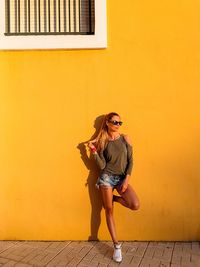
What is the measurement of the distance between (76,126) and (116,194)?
1.13 m

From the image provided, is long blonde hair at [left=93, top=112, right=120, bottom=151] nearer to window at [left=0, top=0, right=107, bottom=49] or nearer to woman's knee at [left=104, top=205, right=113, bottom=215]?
woman's knee at [left=104, top=205, right=113, bottom=215]

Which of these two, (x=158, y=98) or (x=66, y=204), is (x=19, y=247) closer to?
(x=66, y=204)

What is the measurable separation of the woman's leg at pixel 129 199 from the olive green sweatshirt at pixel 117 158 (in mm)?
251

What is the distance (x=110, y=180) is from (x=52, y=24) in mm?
2425

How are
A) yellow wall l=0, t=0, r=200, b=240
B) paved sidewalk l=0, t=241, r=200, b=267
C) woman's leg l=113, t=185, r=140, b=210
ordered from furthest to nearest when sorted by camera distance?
1. yellow wall l=0, t=0, r=200, b=240
2. woman's leg l=113, t=185, r=140, b=210
3. paved sidewalk l=0, t=241, r=200, b=267

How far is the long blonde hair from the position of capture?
19.5 feet

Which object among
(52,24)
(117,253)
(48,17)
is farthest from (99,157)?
(48,17)

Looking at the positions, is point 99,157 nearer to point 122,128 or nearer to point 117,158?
point 117,158

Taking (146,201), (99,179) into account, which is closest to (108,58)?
(99,179)

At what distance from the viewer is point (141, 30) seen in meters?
6.21

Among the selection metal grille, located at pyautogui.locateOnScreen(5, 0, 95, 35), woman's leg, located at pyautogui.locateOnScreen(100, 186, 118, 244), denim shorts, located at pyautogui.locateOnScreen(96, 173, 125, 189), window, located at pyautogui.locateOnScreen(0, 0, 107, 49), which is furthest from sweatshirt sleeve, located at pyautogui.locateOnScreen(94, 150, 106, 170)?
metal grille, located at pyautogui.locateOnScreen(5, 0, 95, 35)

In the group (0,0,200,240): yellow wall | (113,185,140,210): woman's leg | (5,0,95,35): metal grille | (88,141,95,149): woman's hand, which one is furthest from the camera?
(5,0,95,35): metal grille

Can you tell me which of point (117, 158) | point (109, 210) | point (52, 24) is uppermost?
point (52, 24)

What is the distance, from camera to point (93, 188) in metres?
6.30
